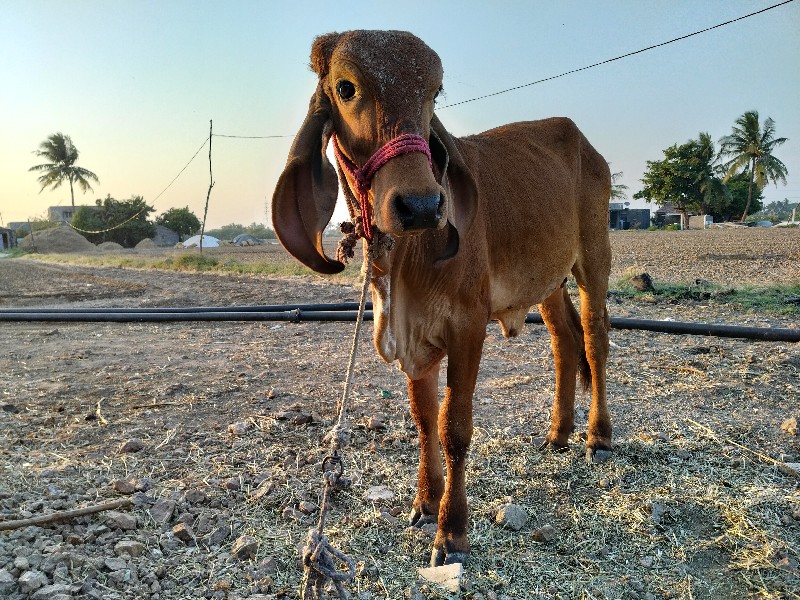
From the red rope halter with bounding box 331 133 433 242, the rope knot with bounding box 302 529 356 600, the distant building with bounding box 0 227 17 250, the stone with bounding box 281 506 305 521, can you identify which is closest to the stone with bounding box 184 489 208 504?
the stone with bounding box 281 506 305 521

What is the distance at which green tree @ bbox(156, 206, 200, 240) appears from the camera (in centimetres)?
7025

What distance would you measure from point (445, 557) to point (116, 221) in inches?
2534

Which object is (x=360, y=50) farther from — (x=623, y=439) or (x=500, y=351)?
(x=500, y=351)

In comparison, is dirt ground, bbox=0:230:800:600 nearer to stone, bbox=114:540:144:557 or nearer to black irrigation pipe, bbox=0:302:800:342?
stone, bbox=114:540:144:557

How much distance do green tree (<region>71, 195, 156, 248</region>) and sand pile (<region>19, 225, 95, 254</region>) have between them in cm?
144

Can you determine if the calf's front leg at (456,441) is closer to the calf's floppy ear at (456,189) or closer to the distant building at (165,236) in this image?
the calf's floppy ear at (456,189)

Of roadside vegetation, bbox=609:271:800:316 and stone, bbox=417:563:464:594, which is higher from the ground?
roadside vegetation, bbox=609:271:800:316

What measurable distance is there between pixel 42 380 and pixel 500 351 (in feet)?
15.4

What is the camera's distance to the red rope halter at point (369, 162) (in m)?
2.28

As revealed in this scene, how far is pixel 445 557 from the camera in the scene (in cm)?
292

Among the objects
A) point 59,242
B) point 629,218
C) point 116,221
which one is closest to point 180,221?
point 116,221

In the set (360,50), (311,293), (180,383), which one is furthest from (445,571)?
(311,293)

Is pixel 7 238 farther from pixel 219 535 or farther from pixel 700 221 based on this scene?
pixel 219 535

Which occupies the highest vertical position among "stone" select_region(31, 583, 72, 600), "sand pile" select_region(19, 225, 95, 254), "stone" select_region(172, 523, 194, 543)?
"sand pile" select_region(19, 225, 95, 254)
